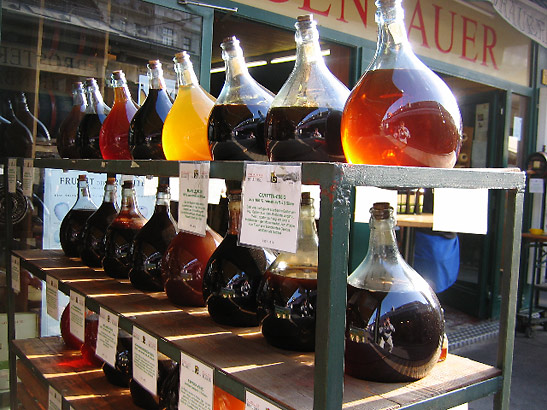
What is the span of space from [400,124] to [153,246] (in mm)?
835

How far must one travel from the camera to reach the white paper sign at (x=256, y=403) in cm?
81

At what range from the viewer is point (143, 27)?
279 centimetres

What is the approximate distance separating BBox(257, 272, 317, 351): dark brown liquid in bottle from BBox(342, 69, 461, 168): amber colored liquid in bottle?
0.28 metres

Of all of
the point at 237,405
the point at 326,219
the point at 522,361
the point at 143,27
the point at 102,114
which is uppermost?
the point at 143,27

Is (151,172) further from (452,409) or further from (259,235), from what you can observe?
(452,409)

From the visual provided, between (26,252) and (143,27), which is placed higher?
(143,27)

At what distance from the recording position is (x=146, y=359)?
119 centimetres

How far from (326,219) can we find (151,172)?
51cm

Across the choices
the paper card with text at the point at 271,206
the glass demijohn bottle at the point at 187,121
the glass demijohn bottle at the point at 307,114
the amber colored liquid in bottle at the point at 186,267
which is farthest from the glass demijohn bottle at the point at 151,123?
the paper card with text at the point at 271,206

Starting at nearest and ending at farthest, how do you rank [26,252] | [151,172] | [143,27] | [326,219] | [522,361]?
1. [326,219]
2. [151,172]
3. [26,252]
4. [143,27]
5. [522,361]

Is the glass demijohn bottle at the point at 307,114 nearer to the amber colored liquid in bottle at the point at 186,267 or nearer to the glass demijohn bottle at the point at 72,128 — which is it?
the amber colored liquid in bottle at the point at 186,267

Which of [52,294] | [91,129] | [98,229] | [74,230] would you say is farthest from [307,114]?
[74,230]

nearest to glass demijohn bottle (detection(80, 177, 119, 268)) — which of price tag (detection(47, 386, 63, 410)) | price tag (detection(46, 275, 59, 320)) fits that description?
price tag (detection(46, 275, 59, 320))

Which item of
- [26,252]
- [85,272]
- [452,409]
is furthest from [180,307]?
[26,252]
